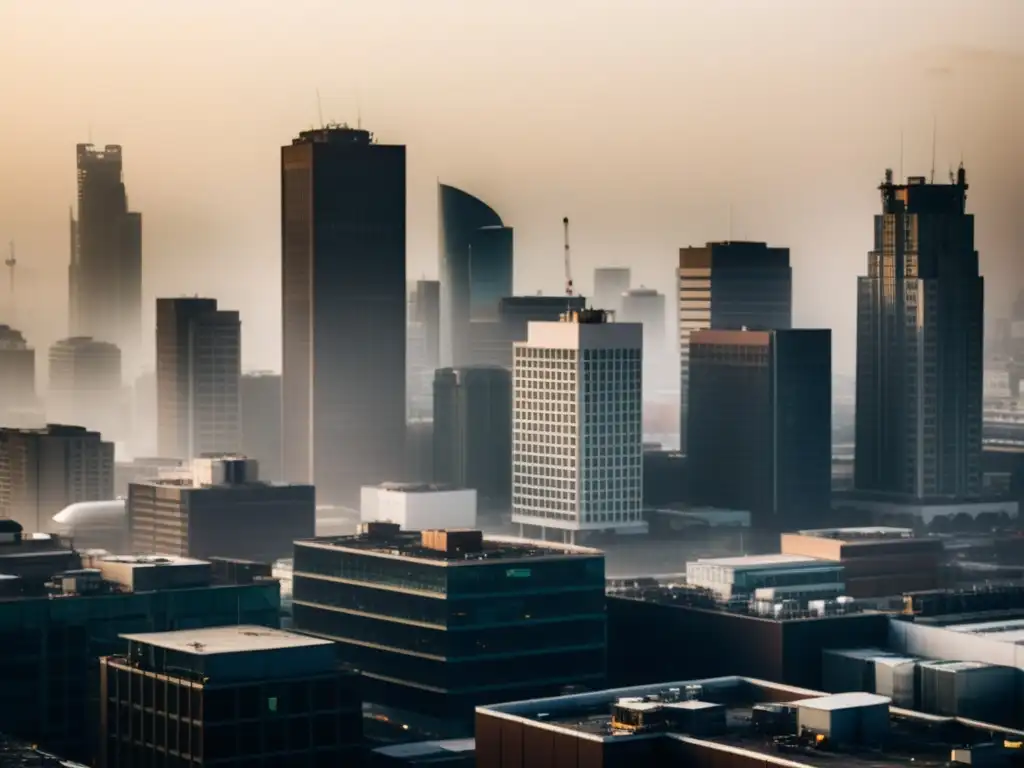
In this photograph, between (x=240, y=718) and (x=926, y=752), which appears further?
(x=240, y=718)

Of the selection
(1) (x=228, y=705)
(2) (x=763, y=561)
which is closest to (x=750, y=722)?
(1) (x=228, y=705)

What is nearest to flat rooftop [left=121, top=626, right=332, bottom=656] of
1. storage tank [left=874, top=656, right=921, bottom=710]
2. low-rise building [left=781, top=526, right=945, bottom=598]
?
storage tank [left=874, top=656, right=921, bottom=710]

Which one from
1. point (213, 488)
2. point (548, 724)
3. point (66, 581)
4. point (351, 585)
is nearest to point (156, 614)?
point (66, 581)

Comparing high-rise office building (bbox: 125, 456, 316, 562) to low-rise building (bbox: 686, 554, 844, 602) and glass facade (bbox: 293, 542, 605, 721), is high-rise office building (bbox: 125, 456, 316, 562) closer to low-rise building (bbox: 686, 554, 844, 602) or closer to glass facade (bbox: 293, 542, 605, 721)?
low-rise building (bbox: 686, 554, 844, 602)

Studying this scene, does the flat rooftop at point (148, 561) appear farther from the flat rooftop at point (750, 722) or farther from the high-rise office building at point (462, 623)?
the flat rooftop at point (750, 722)

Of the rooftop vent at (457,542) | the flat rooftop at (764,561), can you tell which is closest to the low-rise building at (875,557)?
the flat rooftop at (764,561)

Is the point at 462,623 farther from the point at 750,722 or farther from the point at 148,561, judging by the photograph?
the point at 750,722

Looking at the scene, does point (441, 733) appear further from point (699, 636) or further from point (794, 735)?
point (794, 735)
